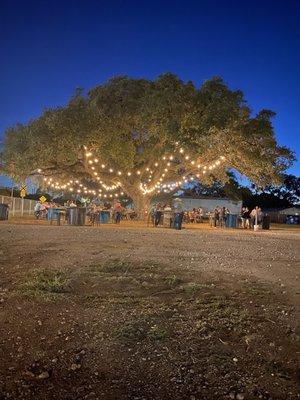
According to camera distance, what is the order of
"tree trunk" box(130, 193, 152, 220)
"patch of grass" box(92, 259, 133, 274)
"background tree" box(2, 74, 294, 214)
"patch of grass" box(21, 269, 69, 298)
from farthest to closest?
"tree trunk" box(130, 193, 152, 220)
"background tree" box(2, 74, 294, 214)
"patch of grass" box(92, 259, 133, 274)
"patch of grass" box(21, 269, 69, 298)

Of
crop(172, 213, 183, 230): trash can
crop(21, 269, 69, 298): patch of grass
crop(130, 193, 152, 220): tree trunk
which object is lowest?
crop(21, 269, 69, 298): patch of grass

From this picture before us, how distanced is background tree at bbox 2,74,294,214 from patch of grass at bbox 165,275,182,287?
841 inches

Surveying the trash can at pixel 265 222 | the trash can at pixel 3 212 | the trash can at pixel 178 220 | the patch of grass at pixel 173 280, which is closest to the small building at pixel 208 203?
the trash can at pixel 265 222

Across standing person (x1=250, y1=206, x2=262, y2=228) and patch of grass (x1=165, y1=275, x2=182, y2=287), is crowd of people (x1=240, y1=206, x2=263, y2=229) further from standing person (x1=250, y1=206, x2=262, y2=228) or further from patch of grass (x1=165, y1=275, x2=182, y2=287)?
patch of grass (x1=165, y1=275, x2=182, y2=287)

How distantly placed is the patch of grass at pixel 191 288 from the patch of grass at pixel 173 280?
0.92ft

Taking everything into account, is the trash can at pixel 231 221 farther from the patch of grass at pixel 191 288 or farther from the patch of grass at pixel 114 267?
the patch of grass at pixel 191 288

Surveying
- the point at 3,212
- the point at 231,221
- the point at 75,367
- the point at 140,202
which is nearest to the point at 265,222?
the point at 231,221

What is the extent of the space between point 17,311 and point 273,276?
5190 millimetres

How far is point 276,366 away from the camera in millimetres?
4223

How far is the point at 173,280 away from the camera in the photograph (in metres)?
7.58

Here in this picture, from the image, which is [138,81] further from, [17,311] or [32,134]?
[17,311]

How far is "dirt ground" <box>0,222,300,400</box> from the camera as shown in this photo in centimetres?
379

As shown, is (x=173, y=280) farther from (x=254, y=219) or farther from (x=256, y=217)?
(x=254, y=219)

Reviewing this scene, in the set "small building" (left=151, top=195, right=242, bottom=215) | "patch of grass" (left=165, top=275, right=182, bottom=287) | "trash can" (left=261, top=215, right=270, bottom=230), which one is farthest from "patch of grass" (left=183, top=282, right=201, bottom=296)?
"small building" (left=151, top=195, right=242, bottom=215)
